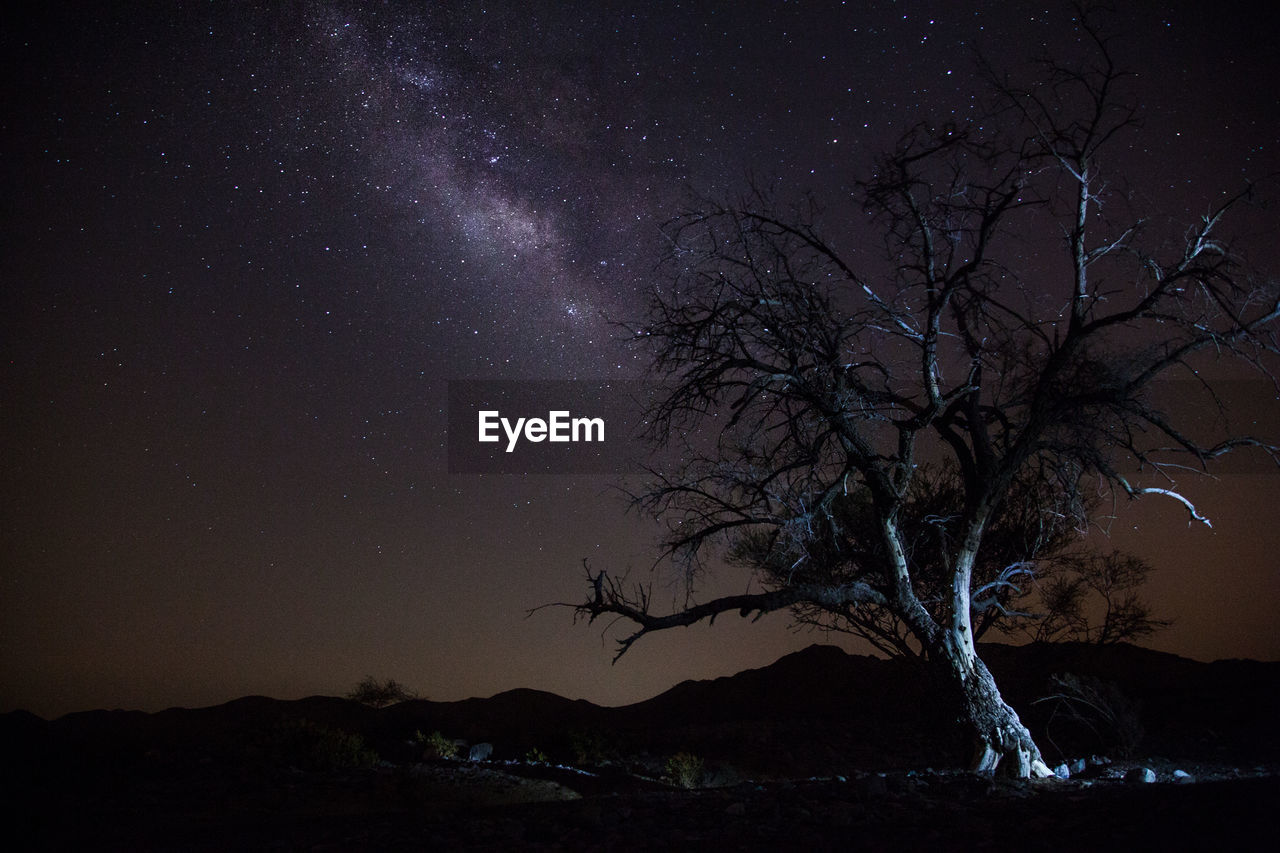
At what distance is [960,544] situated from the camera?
10766mm

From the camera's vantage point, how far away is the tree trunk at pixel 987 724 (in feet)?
32.7

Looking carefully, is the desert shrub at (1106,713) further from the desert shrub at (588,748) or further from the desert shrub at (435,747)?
the desert shrub at (435,747)

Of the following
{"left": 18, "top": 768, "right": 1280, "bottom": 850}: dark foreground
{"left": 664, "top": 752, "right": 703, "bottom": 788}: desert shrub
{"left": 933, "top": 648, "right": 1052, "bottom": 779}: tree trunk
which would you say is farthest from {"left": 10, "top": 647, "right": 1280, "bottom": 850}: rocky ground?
{"left": 933, "top": 648, "right": 1052, "bottom": 779}: tree trunk

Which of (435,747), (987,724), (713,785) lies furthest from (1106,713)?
(435,747)

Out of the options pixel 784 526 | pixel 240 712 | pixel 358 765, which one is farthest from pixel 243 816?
pixel 240 712

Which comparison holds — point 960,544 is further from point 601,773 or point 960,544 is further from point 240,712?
point 240,712

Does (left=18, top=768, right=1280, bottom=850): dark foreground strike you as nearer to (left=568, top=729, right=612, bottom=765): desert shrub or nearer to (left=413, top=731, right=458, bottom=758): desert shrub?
(left=413, top=731, right=458, bottom=758): desert shrub

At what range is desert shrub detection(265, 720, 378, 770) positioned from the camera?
14.0 meters

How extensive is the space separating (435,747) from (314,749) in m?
3.00

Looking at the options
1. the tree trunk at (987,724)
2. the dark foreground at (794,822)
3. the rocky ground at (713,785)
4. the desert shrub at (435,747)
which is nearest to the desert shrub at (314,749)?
the rocky ground at (713,785)

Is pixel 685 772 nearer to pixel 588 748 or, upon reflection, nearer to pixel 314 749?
pixel 588 748

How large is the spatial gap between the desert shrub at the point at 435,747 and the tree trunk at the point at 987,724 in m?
10.1

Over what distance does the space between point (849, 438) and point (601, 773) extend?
9805 millimetres

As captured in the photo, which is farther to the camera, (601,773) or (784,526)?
(601,773)
